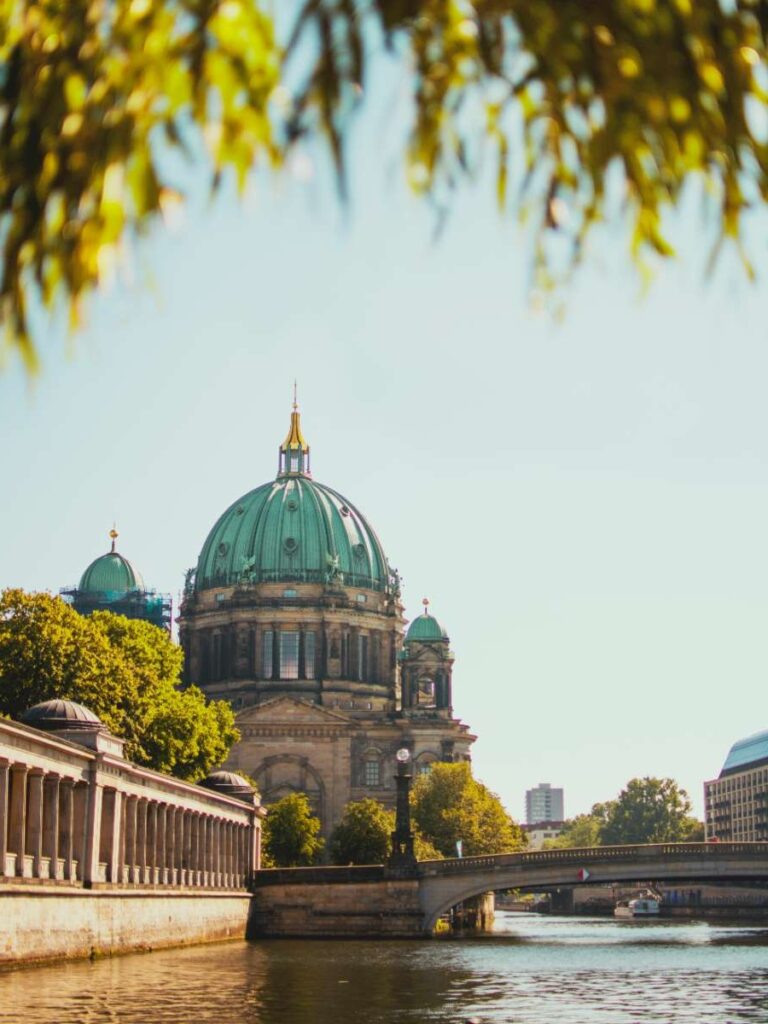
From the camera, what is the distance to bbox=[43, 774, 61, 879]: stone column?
62.6 metres

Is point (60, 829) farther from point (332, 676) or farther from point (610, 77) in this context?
point (332, 676)

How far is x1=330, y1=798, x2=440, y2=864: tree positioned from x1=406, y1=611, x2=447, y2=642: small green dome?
3607cm

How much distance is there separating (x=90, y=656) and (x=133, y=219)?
260 feet

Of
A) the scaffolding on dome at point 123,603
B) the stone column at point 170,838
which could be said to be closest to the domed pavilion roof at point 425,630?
the scaffolding on dome at point 123,603

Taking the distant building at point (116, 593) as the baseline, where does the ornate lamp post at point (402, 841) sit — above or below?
below

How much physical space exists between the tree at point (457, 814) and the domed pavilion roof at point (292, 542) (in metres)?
25.2

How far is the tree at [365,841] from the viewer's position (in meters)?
130

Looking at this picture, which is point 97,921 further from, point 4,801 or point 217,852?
point 217,852

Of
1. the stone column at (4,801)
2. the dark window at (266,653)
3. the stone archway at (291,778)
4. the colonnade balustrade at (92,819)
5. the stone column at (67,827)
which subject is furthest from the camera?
the dark window at (266,653)

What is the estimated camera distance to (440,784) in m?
146

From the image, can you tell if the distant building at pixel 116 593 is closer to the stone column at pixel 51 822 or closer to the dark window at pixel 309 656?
the dark window at pixel 309 656

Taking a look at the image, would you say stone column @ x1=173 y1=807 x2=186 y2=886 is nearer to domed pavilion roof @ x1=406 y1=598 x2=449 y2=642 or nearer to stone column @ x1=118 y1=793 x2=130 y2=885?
stone column @ x1=118 y1=793 x2=130 y2=885

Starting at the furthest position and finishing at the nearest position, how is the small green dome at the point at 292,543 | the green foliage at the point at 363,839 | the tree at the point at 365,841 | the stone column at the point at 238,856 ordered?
the small green dome at the point at 292,543, the green foliage at the point at 363,839, the tree at the point at 365,841, the stone column at the point at 238,856

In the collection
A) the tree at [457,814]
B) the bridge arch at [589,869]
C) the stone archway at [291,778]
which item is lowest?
the bridge arch at [589,869]
